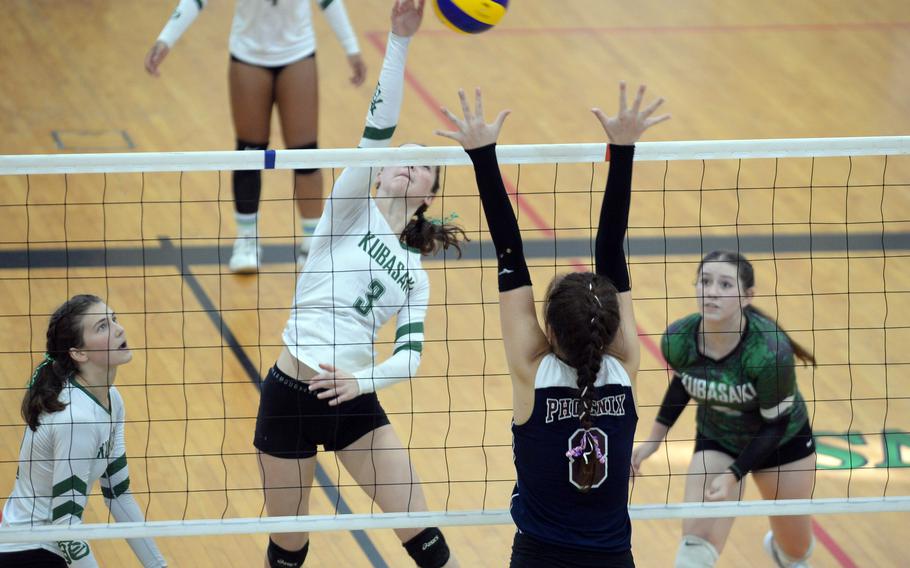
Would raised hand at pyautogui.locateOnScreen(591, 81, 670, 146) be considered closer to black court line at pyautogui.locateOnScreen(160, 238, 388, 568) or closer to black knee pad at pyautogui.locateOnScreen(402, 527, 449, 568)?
black knee pad at pyautogui.locateOnScreen(402, 527, 449, 568)

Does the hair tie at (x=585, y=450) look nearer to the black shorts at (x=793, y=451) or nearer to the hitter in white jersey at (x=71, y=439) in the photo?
the black shorts at (x=793, y=451)

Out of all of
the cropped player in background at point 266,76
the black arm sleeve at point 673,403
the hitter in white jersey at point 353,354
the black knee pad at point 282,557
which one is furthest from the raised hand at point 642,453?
the cropped player in background at point 266,76

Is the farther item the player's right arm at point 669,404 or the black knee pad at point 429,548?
the player's right arm at point 669,404

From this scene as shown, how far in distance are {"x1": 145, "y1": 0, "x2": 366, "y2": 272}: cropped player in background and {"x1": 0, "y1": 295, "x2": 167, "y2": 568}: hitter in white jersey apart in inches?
113

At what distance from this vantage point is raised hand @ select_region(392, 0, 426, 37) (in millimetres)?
3713

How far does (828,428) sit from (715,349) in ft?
5.18

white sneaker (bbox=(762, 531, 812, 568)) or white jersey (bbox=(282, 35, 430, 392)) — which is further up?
white jersey (bbox=(282, 35, 430, 392))

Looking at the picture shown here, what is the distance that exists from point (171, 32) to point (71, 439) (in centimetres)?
346

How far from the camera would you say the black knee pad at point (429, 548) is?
164 inches

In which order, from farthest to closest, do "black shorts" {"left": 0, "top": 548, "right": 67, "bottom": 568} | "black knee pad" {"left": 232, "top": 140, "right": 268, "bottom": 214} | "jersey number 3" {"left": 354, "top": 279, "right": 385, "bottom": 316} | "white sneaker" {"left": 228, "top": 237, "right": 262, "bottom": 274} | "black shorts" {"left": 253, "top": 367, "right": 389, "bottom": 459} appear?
"white sneaker" {"left": 228, "top": 237, "right": 262, "bottom": 274}, "black knee pad" {"left": 232, "top": 140, "right": 268, "bottom": 214}, "jersey number 3" {"left": 354, "top": 279, "right": 385, "bottom": 316}, "black shorts" {"left": 253, "top": 367, "right": 389, "bottom": 459}, "black shorts" {"left": 0, "top": 548, "right": 67, "bottom": 568}

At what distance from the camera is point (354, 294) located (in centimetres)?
414

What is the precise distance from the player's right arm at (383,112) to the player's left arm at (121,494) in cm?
98

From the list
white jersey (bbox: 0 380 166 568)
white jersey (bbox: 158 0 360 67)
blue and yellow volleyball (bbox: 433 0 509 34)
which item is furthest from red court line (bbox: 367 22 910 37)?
white jersey (bbox: 0 380 166 568)

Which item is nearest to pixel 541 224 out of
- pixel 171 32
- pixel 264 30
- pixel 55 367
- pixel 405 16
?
pixel 264 30
